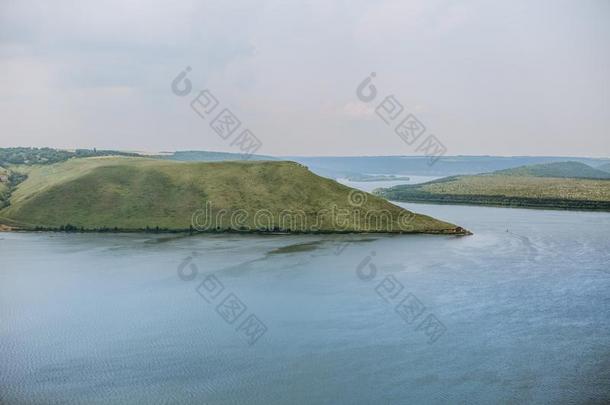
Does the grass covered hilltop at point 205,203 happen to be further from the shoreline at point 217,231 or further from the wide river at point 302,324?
the wide river at point 302,324

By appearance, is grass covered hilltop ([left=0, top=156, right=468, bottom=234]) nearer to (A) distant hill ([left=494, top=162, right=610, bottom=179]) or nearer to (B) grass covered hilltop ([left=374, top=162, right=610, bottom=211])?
(B) grass covered hilltop ([left=374, top=162, right=610, bottom=211])

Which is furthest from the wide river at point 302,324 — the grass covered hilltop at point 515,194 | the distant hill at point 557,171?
the distant hill at point 557,171

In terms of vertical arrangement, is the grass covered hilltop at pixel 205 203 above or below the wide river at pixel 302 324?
above

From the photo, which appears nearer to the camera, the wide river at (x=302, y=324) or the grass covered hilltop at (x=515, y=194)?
the wide river at (x=302, y=324)

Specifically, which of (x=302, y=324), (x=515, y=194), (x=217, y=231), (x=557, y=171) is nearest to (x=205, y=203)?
(x=217, y=231)

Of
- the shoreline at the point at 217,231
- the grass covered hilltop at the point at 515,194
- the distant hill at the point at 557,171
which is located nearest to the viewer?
the shoreline at the point at 217,231

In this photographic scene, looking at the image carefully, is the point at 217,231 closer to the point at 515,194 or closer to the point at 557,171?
the point at 515,194
